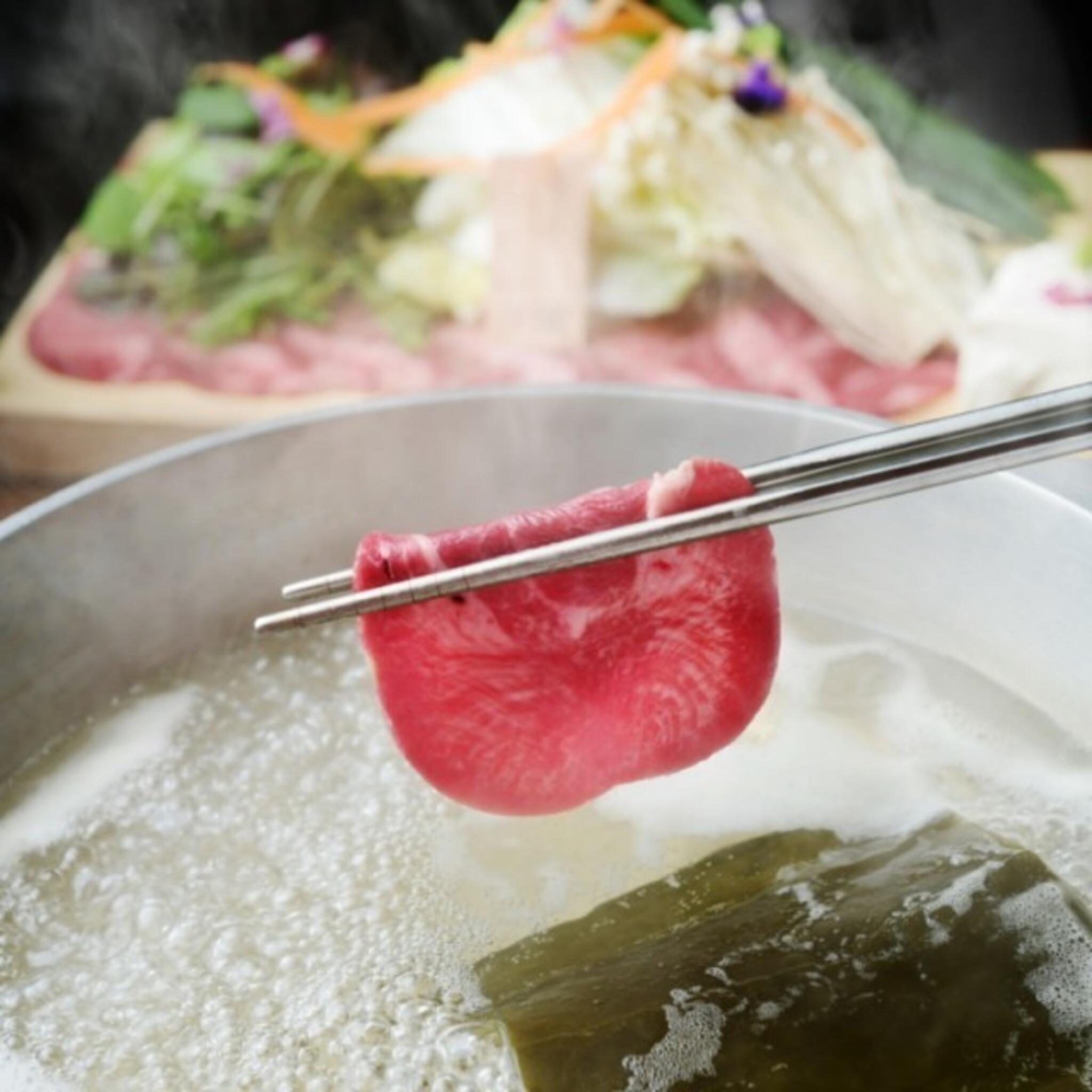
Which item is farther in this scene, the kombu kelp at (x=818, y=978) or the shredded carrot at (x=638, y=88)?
the shredded carrot at (x=638, y=88)

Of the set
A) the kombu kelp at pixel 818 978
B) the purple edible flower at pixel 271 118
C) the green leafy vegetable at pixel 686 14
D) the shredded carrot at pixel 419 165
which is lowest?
the shredded carrot at pixel 419 165

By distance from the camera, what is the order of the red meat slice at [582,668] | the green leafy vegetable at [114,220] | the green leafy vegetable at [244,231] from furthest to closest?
1. the green leafy vegetable at [114,220]
2. the green leafy vegetable at [244,231]
3. the red meat slice at [582,668]

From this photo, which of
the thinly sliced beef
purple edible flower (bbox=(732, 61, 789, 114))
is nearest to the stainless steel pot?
the thinly sliced beef

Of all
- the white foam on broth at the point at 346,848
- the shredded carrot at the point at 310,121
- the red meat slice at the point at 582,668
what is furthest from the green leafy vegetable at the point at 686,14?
the red meat slice at the point at 582,668

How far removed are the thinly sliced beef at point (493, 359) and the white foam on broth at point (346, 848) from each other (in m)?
0.93

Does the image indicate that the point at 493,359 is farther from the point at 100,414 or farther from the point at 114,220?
the point at 114,220

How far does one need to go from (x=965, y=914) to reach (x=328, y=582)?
1.86 feet

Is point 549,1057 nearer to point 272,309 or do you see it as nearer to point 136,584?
point 136,584

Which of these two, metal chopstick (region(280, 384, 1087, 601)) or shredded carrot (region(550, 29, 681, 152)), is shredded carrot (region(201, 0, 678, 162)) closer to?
shredded carrot (region(550, 29, 681, 152))

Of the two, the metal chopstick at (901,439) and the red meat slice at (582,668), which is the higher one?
the metal chopstick at (901,439)

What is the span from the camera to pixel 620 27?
2709 mm

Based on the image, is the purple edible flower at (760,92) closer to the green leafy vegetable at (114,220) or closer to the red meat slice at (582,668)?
the green leafy vegetable at (114,220)

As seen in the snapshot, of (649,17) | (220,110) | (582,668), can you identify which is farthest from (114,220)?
(582,668)

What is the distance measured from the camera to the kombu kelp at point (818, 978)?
990 millimetres
